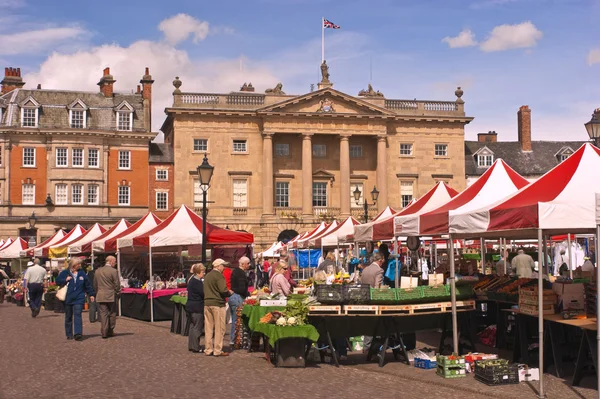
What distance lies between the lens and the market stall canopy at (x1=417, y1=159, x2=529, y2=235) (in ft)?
50.0

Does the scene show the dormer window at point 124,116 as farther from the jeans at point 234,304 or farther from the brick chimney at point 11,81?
the jeans at point 234,304

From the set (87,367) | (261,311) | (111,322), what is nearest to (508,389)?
(261,311)

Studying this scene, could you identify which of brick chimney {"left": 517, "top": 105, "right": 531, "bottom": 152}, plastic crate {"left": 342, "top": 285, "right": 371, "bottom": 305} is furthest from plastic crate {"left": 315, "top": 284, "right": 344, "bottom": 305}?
brick chimney {"left": 517, "top": 105, "right": 531, "bottom": 152}

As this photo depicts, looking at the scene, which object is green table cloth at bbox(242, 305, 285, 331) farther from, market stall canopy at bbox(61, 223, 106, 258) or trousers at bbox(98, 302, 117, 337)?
market stall canopy at bbox(61, 223, 106, 258)

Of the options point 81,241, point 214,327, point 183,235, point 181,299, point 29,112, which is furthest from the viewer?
point 29,112

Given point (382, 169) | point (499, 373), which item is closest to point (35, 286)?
point (499, 373)

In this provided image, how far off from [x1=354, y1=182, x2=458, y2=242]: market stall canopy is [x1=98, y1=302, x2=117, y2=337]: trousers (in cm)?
638

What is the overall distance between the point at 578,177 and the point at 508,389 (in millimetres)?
3235

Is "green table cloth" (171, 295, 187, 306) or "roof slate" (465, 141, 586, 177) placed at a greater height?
"roof slate" (465, 141, 586, 177)

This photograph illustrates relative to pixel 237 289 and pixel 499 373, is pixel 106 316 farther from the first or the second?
pixel 499 373

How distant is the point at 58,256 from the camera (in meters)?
37.5

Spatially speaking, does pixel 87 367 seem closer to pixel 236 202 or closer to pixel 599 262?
pixel 599 262

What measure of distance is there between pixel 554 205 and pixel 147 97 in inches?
2211

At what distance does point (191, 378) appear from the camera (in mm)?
12984
